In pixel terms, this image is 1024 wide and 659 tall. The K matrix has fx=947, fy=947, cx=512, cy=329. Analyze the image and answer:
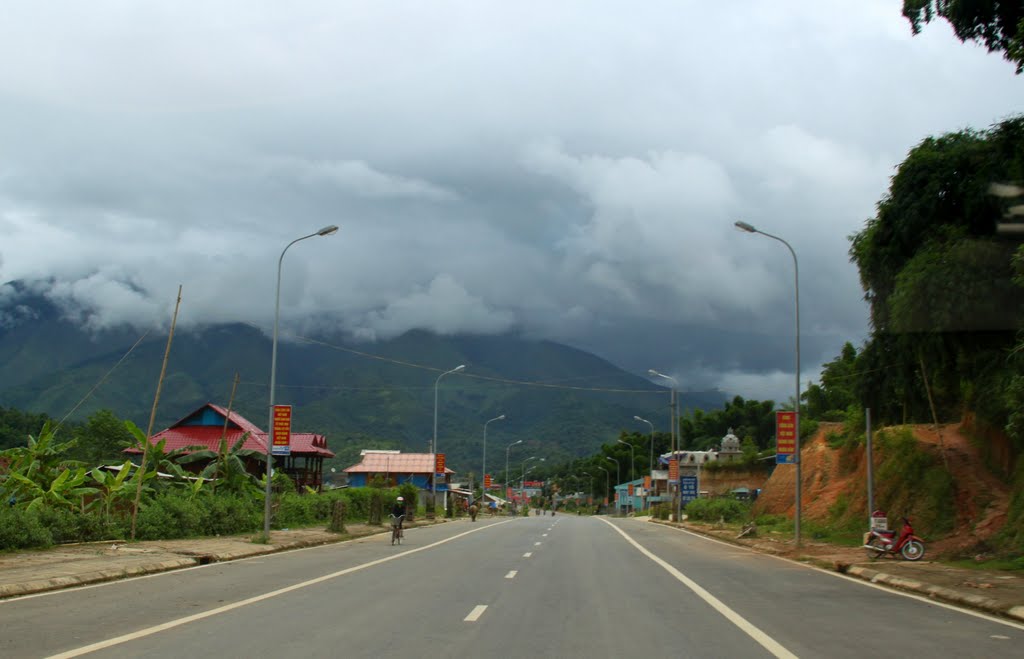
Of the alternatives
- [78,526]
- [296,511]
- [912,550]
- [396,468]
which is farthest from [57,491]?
[396,468]

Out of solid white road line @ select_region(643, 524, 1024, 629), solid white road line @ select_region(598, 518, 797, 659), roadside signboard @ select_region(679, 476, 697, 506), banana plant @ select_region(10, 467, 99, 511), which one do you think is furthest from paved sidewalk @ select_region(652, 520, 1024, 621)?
roadside signboard @ select_region(679, 476, 697, 506)

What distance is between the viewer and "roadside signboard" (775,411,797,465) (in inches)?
1208

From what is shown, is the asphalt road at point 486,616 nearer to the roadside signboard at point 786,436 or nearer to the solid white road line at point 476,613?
the solid white road line at point 476,613

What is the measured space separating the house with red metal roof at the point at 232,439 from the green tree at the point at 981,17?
143 ft

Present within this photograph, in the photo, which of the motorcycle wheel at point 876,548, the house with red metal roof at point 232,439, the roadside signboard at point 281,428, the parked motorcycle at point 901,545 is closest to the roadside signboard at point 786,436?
the motorcycle wheel at point 876,548

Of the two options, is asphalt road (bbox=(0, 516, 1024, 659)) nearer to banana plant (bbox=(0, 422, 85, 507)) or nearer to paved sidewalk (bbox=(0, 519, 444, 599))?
paved sidewalk (bbox=(0, 519, 444, 599))

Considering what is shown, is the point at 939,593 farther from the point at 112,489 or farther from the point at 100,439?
the point at 100,439

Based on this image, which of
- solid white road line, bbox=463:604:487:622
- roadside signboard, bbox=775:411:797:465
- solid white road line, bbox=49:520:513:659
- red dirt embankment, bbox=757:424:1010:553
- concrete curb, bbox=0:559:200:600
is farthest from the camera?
roadside signboard, bbox=775:411:797:465

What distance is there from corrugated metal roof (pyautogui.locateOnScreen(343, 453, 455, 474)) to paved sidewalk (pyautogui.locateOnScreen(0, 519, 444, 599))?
59666 mm

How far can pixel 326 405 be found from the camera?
172m

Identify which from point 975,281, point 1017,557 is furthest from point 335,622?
point 975,281

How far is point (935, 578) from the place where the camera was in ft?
60.2

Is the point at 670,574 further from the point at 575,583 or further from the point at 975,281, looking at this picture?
the point at 975,281

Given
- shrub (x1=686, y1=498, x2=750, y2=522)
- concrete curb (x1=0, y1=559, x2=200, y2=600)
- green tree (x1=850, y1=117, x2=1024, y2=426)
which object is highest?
green tree (x1=850, y1=117, x2=1024, y2=426)
